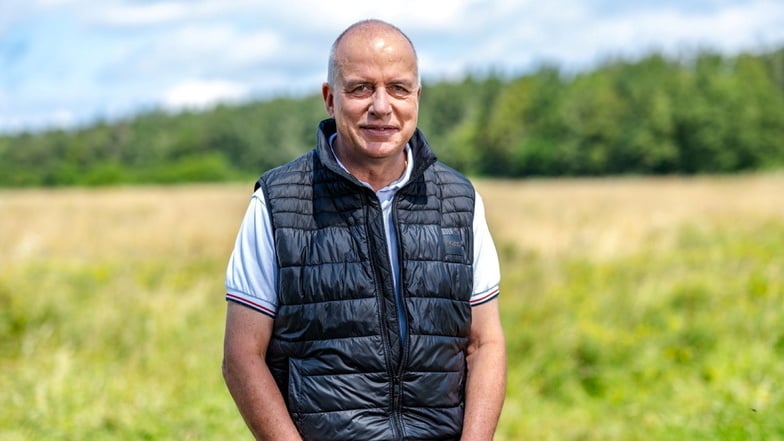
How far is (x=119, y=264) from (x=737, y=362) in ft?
24.2

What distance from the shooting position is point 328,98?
2646 mm

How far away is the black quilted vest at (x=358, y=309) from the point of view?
2.48 m

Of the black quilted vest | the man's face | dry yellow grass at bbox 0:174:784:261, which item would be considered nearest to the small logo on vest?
the black quilted vest

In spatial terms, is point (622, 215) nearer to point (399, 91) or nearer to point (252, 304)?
point (399, 91)

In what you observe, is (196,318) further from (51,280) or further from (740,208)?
(740,208)

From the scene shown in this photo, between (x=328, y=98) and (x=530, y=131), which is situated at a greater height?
(x=328, y=98)

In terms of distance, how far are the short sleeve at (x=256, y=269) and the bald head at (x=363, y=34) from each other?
1.38ft

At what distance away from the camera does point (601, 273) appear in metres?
10.4

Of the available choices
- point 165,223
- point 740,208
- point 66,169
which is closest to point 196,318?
point 165,223

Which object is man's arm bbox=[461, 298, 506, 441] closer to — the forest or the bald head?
the bald head

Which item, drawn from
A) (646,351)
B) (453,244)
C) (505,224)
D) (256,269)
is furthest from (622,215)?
(256,269)

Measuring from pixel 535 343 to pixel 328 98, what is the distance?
18.0 feet

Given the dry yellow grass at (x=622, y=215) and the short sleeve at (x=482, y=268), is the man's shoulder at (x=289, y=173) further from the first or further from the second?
the dry yellow grass at (x=622, y=215)

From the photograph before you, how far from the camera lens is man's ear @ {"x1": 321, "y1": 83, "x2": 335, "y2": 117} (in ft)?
8.57
